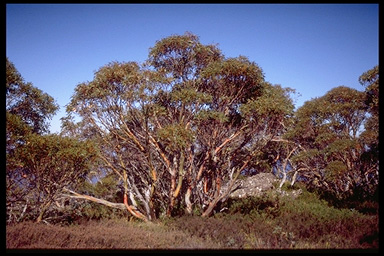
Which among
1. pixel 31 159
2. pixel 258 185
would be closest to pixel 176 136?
pixel 31 159

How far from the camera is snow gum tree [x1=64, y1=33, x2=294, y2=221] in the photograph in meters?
9.20

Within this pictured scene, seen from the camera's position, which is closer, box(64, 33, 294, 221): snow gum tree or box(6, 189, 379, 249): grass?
box(6, 189, 379, 249): grass

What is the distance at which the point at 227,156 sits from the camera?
39.2ft

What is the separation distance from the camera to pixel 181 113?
9555 millimetres

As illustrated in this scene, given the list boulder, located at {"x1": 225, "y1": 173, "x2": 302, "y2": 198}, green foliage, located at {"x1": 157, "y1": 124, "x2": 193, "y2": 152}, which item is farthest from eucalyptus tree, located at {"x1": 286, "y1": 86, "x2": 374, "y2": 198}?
green foliage, located at {"x1": 157, "y1": 124, "x2": 193, "y2": 152}

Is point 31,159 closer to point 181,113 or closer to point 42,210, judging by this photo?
point 42,210

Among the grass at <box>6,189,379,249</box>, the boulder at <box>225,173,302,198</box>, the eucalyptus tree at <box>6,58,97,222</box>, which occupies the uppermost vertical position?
the eucalyptus tree at <box>6,58,97,222</box>

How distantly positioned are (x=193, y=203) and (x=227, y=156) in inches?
115

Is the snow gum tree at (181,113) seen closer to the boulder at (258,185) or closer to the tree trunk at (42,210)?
the tree trunk at (42,210)

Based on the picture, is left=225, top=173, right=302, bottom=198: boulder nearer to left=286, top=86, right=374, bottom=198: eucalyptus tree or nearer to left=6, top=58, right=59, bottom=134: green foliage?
left=286, top=86, right=374, bottom=198: eucalyptus tree

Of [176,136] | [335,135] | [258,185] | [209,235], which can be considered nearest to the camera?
[209,235]

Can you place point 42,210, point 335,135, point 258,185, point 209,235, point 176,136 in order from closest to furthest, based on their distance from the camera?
point 209,235 < point 42,210 < point 176,136 < point 335,135 < point 258,185

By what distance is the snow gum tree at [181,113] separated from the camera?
30.2 ft

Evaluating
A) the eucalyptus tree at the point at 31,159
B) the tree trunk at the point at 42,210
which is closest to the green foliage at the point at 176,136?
the eucalyptus tree at the point at 31,159
